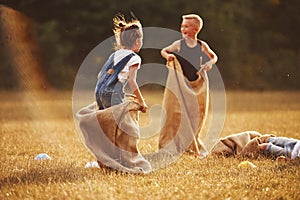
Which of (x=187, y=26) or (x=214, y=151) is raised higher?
(x=187, y=26)

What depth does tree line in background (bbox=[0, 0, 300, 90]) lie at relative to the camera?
2334cm

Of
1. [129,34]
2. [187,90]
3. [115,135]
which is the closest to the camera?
[115,135]

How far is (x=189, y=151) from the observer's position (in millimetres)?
6820

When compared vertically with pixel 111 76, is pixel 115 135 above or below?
below

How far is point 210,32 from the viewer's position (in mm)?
23719

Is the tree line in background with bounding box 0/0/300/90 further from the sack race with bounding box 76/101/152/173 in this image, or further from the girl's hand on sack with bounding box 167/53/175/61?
the sack race with bounding box 76/101/152/173

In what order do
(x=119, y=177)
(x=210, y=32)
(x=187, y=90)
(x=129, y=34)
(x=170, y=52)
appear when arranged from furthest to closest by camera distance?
(x=210, y=32), (x=170, y=52), (x=187, y=90), (x=129, y=34), (x=119, y=177)

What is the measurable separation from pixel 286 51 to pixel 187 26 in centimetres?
1897

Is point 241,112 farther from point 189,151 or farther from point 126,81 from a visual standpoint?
point 126,81

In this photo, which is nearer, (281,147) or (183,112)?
(281,147)

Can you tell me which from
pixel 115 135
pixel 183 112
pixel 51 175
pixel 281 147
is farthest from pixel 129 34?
pixel 281 147

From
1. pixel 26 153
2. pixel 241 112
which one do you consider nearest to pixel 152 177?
pixel 26 153

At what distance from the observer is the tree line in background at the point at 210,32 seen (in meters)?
23.3

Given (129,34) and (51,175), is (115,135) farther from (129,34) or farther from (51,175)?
(129,34)
